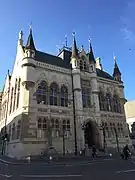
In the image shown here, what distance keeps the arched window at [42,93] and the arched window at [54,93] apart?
981mm

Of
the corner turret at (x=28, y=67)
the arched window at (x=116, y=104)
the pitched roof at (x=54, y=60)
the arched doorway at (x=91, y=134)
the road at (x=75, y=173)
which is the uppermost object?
the pitched roof at (x=54, y=60)

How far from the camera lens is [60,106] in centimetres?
2892

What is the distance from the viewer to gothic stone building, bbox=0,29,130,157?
25.6m

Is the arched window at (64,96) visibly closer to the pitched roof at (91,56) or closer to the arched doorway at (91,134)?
the arched doorway at (91,134)

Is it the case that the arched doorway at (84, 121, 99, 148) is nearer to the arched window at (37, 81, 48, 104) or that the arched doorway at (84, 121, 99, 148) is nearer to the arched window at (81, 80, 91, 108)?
the arched window at (81, 80, 91, 108)

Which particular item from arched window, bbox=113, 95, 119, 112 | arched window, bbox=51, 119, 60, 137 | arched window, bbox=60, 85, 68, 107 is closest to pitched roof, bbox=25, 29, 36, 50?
arched window, bbox=60, 85, 68, 107

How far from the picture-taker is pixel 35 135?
24.8m

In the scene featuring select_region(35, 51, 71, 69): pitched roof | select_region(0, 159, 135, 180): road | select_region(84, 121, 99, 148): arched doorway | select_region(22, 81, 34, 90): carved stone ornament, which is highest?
select_region(35, 51, 71, 69): pitched roof

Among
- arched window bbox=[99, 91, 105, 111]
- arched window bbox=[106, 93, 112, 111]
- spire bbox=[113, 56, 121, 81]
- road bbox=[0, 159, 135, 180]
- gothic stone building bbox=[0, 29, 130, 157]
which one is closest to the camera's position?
road bbox=[0, 159, 135, 180]

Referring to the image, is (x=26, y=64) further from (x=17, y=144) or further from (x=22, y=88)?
(x=17, y=144)

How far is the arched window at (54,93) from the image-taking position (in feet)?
95.0

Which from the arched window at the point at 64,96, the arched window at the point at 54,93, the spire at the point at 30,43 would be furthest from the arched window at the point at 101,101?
the spire at the point at 30,43

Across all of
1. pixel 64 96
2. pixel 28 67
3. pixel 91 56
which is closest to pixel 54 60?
pixel 28 67

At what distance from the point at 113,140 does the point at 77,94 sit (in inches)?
436
